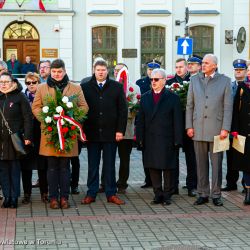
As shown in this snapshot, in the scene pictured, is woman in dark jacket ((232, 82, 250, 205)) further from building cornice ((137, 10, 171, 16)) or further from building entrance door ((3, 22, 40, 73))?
building entrance door ((3, 22, 40, 73))

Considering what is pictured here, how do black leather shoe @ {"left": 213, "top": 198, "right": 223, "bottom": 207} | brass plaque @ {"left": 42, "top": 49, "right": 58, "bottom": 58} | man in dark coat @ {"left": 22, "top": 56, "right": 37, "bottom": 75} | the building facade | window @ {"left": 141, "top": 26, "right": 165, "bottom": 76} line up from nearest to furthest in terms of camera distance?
black leather shoe @ {"left": 213, "top": 198, "right": 223, "bottom": 207} < man in dark coat @ {"left": 22, "top": 56, "right": 37, "bottom": 75} < the building facade < brass plaque @ {"left": 42, "top": 49, "right": 58, "bottom": 58} < window @ {"left": 141, "top": 26, "right": 165, "bottom": 76}

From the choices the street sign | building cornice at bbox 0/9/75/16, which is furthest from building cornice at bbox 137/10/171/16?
the street sign

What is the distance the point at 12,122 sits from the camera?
901 cm

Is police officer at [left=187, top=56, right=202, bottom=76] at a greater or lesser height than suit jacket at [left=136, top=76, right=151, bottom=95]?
greater

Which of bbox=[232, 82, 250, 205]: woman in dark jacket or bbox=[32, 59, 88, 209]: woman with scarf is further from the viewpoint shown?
bbox=[232, 82, 250, 205]: woman in dark jacket

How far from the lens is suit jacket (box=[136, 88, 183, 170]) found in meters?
9.27

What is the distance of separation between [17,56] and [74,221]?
22199mm

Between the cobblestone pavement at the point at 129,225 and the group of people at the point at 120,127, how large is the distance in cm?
27

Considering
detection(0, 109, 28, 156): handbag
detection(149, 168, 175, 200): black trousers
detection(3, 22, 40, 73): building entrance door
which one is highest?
detection(3, 22, 40, 73): building entrance door

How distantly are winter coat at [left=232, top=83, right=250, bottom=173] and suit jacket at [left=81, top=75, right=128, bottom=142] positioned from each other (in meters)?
1.57

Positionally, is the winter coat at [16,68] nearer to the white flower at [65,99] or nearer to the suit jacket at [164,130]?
the suit jacket at [164,130]

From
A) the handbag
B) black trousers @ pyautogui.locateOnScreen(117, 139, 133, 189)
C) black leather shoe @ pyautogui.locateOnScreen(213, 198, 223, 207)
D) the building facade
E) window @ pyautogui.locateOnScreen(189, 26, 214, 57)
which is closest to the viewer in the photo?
the handbag

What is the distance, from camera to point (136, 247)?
6996mm

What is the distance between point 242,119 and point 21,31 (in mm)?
21406
